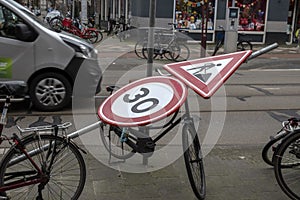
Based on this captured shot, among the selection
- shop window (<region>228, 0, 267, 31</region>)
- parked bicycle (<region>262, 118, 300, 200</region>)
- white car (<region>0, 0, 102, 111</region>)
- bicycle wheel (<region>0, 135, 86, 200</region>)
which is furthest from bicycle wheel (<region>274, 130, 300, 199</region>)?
shop window (<region>228, 0, 267, 31</region>)

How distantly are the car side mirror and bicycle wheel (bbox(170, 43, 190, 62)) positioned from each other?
734 cm

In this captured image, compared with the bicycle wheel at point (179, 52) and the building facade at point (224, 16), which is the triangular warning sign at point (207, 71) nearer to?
the bicycle wheel at point (179, 52)

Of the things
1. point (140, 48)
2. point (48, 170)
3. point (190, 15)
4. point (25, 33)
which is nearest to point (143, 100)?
point (48, 170)

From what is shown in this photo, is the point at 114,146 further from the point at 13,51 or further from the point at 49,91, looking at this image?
the point at 13,51

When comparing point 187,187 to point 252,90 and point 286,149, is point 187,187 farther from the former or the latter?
point 252,90

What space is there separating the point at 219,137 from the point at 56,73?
3.06m

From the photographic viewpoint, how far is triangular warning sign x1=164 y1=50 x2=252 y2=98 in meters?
3.54

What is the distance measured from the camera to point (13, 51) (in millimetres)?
6766

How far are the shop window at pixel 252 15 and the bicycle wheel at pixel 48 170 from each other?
18.0 meters

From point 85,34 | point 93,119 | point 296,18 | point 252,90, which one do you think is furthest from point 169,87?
point 296,18

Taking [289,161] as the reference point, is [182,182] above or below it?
below

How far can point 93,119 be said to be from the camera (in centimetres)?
637

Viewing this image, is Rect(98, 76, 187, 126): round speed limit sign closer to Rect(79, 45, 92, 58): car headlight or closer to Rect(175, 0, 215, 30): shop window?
Rect(79, 45, 92, 58): car headlight

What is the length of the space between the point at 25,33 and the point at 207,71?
13.5 feet
